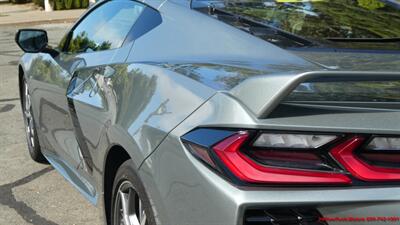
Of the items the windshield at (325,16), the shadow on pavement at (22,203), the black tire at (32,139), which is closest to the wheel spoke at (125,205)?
the windshield at (325,16)

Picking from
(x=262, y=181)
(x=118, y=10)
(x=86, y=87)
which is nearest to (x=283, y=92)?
(x=262, y=181)

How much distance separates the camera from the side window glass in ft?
11.5

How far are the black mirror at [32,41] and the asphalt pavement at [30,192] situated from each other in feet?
3.72

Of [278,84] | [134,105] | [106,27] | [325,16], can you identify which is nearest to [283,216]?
[278,84]

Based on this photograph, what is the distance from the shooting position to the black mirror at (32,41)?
4.67 metres

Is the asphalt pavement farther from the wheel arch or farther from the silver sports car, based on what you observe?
the silver sports car

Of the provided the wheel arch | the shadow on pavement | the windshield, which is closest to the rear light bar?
the windshield

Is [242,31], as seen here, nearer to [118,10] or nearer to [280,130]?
[280,130]

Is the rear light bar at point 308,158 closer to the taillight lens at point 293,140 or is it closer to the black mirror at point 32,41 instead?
the taillight lens at point 293,140

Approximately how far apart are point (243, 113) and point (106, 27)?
2.12 m

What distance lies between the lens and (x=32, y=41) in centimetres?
470

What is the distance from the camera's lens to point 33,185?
16.1ft

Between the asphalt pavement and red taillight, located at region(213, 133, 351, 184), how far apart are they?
161 centimetres

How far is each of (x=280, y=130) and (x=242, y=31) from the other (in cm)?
88
